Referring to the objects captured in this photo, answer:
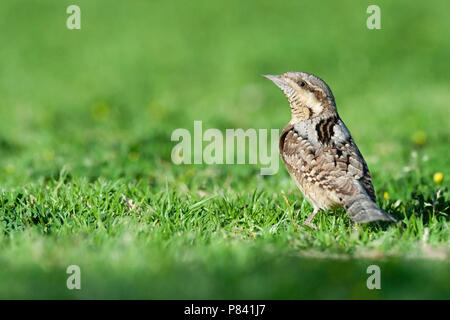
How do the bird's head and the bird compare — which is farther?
the bird's head

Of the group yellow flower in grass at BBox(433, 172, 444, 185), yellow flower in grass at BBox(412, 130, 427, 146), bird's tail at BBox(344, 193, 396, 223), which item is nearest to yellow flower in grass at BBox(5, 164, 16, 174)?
bird's tail at BBox(344, 193, 396, 223)

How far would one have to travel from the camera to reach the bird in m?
5.24

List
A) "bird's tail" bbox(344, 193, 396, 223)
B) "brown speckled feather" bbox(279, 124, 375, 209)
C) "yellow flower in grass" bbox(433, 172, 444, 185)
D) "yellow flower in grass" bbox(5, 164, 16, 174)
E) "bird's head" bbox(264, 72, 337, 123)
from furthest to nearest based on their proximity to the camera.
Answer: "yellow flower in grass" bbox(5, 164, 16, 174)
"yellow flower in grass" bbox(433, 172, 444, 185)
"bird's head" bbox(264, 72, 337, 123)
"brown speckled feather" bbox(279, 124, 375, 209)
"bird's tail" bbox(344, 193, 396, 223)

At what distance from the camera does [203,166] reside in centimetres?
780

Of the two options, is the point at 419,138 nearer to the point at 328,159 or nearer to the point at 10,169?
the point at 328,159

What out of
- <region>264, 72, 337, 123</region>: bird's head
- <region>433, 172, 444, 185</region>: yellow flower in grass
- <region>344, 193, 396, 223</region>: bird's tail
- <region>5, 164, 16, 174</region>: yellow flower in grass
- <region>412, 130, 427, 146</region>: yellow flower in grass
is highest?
<region>264, 72, 337, 123</region>: bird's head

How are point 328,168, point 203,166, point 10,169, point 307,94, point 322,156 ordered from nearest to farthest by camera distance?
point 328,168 → point 322,156 → point 307,94 → point 10,169 → point 203,166

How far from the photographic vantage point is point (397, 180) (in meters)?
7.15

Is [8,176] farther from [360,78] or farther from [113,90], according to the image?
[360,78]

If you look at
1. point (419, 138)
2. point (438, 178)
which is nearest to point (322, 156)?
point (438, 178)

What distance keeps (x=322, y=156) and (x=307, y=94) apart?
753 millimetres

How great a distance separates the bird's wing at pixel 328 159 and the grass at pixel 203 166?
1.24 feet

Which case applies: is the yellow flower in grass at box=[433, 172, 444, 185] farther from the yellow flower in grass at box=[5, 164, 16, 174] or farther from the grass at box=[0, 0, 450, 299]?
the yellow flower in grass at box=[5, 164, 16, 174]
